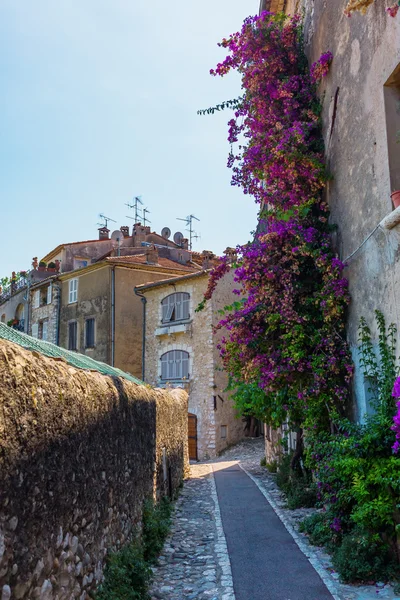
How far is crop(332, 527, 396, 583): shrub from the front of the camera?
5.35 m

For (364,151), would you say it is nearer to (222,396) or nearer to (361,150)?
(361,150)

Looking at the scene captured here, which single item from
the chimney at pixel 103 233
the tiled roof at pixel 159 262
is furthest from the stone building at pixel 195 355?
the chimney at pixel 103 233

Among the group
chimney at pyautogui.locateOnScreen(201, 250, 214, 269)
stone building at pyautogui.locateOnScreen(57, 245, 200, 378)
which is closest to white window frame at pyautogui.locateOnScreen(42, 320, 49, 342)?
stone building at pyautogui.locateOnScreen(57, 245, 200, 378)

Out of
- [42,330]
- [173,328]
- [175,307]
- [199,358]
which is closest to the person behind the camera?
[199,358]

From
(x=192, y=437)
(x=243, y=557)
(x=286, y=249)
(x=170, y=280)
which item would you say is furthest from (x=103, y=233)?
(x=243, y=557)

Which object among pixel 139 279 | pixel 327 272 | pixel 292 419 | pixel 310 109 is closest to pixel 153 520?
pixel 292 419

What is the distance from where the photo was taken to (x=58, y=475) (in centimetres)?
351

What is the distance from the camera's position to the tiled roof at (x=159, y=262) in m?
27.9

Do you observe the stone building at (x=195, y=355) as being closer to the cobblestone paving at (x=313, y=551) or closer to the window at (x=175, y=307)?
the window at (x=175, y=307)

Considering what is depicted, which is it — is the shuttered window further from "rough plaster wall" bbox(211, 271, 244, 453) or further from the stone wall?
the stone wall

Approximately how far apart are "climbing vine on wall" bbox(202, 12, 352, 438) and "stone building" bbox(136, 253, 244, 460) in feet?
46.2

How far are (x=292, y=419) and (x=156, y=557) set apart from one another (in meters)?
3.87

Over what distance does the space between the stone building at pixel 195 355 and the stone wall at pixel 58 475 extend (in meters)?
17.6

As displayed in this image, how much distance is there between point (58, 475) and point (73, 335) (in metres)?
27.1
